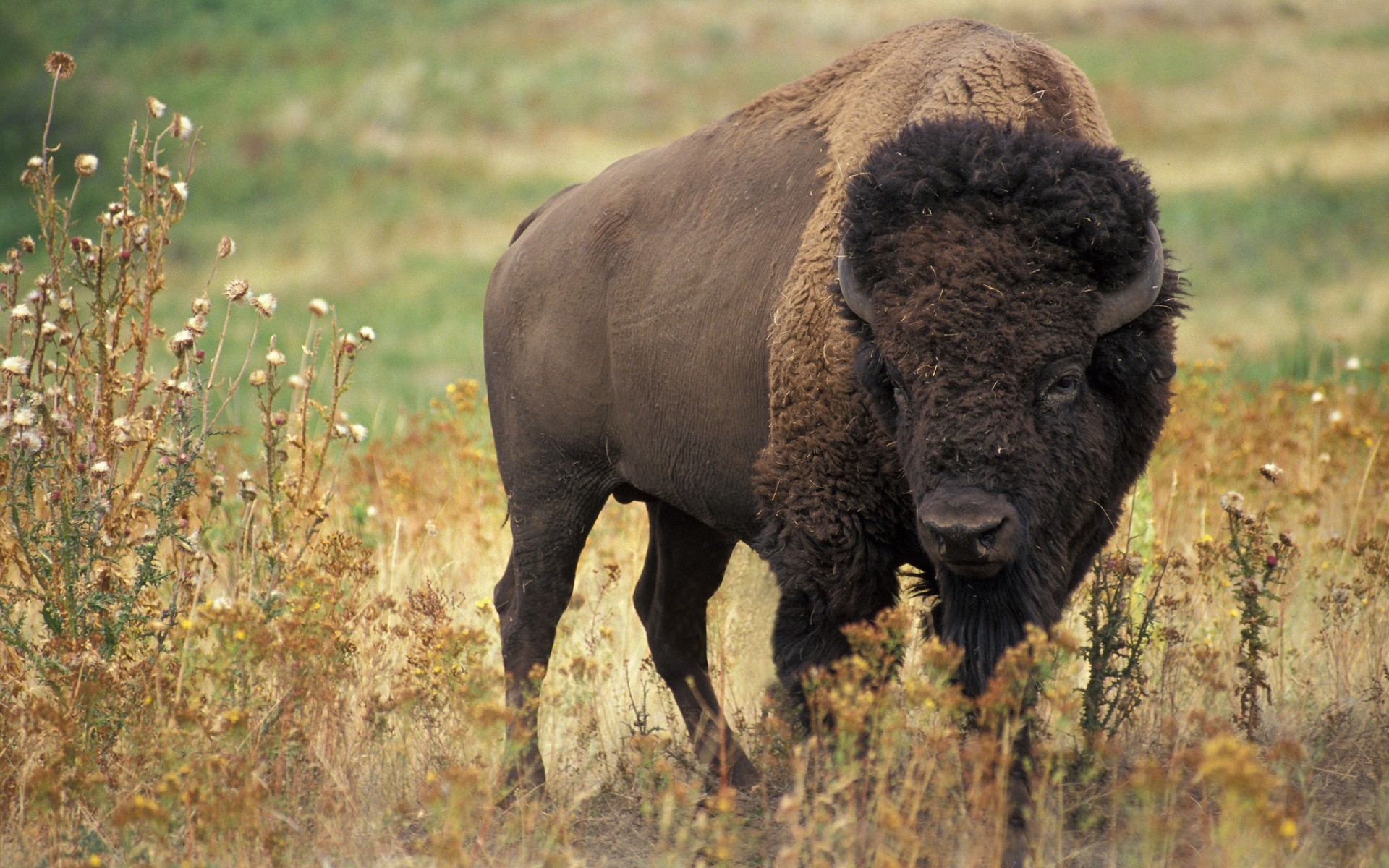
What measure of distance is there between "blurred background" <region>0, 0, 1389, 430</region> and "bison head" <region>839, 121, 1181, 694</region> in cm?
1358

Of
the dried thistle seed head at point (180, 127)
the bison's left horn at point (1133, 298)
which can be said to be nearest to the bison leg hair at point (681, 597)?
the bison's left horn at point (1133, 298)

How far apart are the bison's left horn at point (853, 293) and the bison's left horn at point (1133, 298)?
62 cm

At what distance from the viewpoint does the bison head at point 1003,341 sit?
351 cm

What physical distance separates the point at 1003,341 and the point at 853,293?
488 millimetres

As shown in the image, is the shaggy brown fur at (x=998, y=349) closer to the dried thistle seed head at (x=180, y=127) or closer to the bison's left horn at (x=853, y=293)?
the bison's left horn at (x=853, y=293)

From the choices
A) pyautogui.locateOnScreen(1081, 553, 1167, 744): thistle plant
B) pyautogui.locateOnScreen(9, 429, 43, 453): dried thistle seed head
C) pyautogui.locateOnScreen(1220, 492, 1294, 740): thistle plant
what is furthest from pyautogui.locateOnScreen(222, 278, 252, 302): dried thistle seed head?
pyautogui.locateOnScreen(1220, 492, 1294, 740): thistle plant

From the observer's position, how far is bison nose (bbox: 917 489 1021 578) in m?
3.37

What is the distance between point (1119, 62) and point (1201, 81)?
104 inches

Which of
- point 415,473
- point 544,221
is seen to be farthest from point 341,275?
point 544,221

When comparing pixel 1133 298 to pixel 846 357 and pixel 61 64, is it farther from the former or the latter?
pixel 61 64

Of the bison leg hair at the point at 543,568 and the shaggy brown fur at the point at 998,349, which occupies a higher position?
the shaggy brown fur at the point at 998,349

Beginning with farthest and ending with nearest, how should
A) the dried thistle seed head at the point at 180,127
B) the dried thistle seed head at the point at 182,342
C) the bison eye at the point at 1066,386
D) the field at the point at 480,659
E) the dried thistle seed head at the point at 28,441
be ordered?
the dried thistle seed head at the point at 180,127, the dried thistle seed head at the point at 182,342, the dried thistle seed head at the point at 28,441, the bison eye at the point at 1066,386, the field at the point at 480,659

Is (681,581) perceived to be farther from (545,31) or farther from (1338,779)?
(545,31)

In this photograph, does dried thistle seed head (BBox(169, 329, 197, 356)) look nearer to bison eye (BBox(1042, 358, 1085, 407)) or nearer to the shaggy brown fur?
the shaggy brown fur
